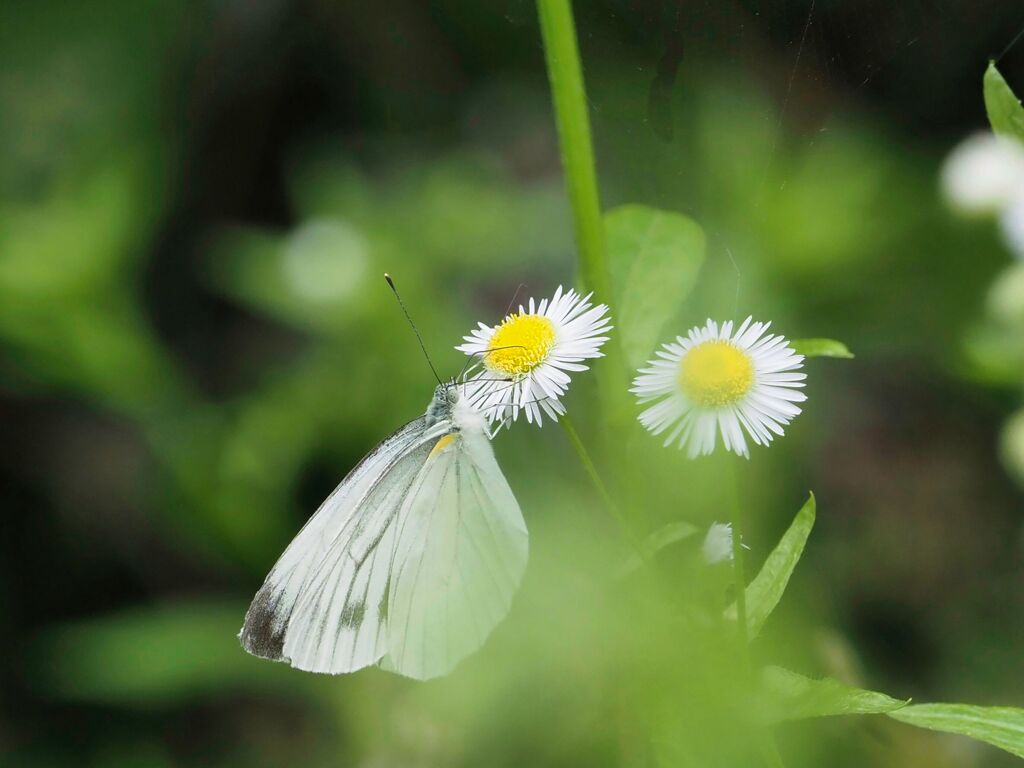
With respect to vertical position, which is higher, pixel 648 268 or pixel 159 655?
pixel 159 655

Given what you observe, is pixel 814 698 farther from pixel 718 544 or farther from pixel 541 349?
pixel 541 349

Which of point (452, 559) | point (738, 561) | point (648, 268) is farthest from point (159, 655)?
point (738, 561)

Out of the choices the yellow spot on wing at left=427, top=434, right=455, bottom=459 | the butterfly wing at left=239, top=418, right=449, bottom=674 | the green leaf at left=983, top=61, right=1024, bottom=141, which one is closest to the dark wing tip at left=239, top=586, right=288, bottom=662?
the butterfly wing at left=239, top=418, right=449, bottom=674

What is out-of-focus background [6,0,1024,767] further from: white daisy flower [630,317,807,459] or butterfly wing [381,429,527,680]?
white daisy flower [630,317,807,459]

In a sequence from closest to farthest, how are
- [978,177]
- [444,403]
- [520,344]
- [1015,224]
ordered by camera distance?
[520,344] < [444,403] < [1015,224] < [978,177]

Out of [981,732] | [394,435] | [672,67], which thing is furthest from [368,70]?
[981,732]

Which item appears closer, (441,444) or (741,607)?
(741,607)

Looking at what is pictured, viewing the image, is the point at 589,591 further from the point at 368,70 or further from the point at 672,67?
the point at 368,70
